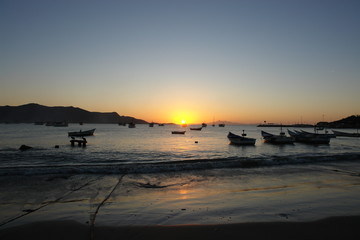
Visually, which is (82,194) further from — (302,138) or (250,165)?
(302,138)

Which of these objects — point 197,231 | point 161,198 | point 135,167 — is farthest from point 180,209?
point 135,167

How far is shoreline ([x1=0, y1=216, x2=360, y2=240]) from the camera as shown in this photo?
566 cm

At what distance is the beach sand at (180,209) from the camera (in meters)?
5.95

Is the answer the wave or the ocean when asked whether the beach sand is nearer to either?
the ocean

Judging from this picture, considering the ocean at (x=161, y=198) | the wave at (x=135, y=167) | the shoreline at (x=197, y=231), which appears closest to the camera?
the shoreline at (x=197, y=231)

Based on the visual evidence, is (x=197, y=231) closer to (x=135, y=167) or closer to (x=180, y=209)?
(x=180, y=209)

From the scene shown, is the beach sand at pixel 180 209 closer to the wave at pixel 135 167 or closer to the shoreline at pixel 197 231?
the shoreline at pixel 197 231

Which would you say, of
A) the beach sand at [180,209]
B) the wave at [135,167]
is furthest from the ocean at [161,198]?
the wave at [135,167]

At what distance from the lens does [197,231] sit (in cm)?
590

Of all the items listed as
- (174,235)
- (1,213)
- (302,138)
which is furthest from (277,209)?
(302,138)

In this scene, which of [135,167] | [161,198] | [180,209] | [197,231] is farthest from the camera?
[135,167]

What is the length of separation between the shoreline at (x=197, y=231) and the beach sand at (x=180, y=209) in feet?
0.08

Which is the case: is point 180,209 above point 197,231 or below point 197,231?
below

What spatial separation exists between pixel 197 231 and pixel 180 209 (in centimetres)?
196
